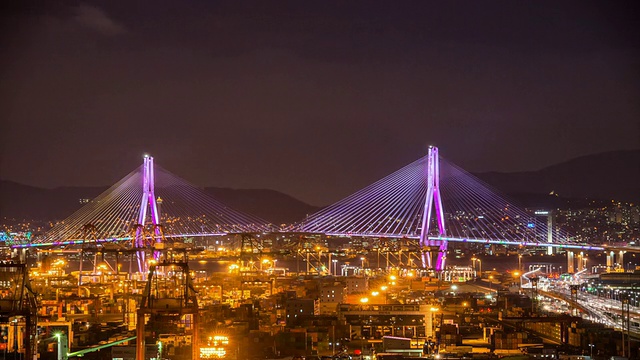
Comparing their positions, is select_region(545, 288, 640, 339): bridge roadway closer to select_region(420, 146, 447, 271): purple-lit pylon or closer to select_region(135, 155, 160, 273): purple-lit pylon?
select_region(420, 146, 447, 271): purple-lit pylon

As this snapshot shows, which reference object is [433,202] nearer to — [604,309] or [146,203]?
[604,309]

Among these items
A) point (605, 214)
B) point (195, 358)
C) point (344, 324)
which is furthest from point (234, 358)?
point (605, 214)

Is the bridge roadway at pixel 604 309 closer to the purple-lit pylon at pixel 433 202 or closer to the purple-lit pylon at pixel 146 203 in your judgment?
the purple-lit pylon at pixel 433 202

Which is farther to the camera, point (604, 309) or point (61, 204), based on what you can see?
point (61, 204)

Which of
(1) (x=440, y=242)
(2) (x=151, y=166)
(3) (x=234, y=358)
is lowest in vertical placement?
(3) (x=234, y=358)

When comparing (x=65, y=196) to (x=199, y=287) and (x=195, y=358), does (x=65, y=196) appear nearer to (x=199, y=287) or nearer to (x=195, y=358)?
(x=199, y=287)

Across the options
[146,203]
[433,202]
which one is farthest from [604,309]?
[146,203]

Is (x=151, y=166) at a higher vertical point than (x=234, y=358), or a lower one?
higher

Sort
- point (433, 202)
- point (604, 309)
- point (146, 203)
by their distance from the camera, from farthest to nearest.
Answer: point (146, 203) → point (433, 202) → point (604, 309)
